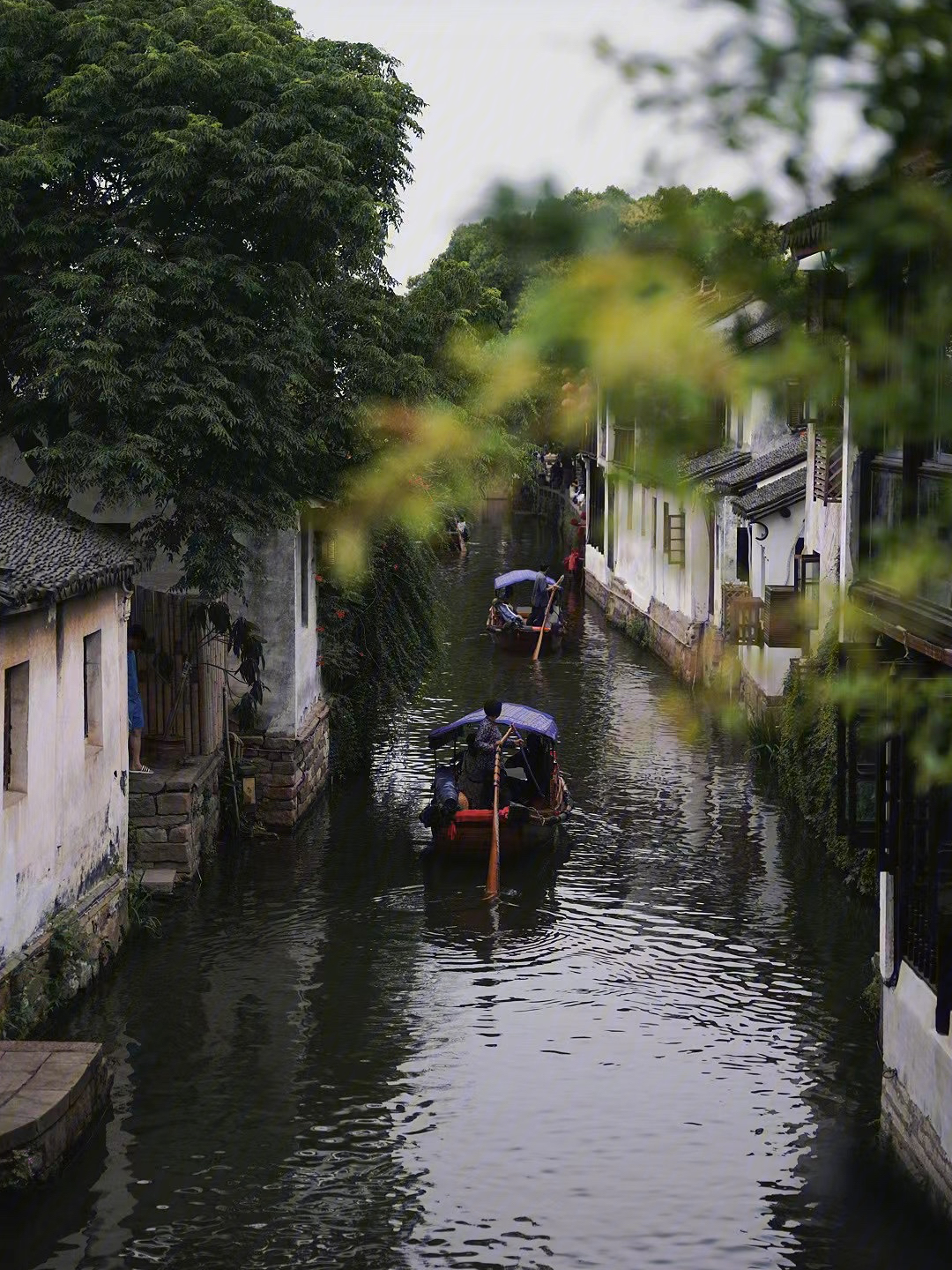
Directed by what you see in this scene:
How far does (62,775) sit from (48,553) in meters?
1.92

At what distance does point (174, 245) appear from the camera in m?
19.5

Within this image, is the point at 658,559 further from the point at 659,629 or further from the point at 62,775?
the point at 62,775

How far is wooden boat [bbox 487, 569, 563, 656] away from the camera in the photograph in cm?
3800

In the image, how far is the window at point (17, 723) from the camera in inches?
560

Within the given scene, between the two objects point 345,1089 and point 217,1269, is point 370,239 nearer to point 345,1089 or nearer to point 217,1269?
point 345,1089

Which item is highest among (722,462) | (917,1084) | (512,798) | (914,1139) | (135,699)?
(722,462)

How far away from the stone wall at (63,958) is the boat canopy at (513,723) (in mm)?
6274

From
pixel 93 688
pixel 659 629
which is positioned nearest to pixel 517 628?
pixel 659 629

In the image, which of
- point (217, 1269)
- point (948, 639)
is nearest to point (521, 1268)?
point (217, 1269)

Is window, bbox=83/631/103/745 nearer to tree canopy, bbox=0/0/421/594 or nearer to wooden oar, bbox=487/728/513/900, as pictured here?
tree canopy, bbox=0/0/421/594

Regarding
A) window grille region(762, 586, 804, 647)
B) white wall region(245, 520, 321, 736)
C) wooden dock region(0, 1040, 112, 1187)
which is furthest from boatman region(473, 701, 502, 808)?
wooden dock region(0, 1040, 112, 1187)

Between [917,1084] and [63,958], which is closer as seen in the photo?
[917,1084]

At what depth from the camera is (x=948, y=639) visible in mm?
10031

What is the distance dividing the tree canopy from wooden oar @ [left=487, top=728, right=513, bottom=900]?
150 inches
